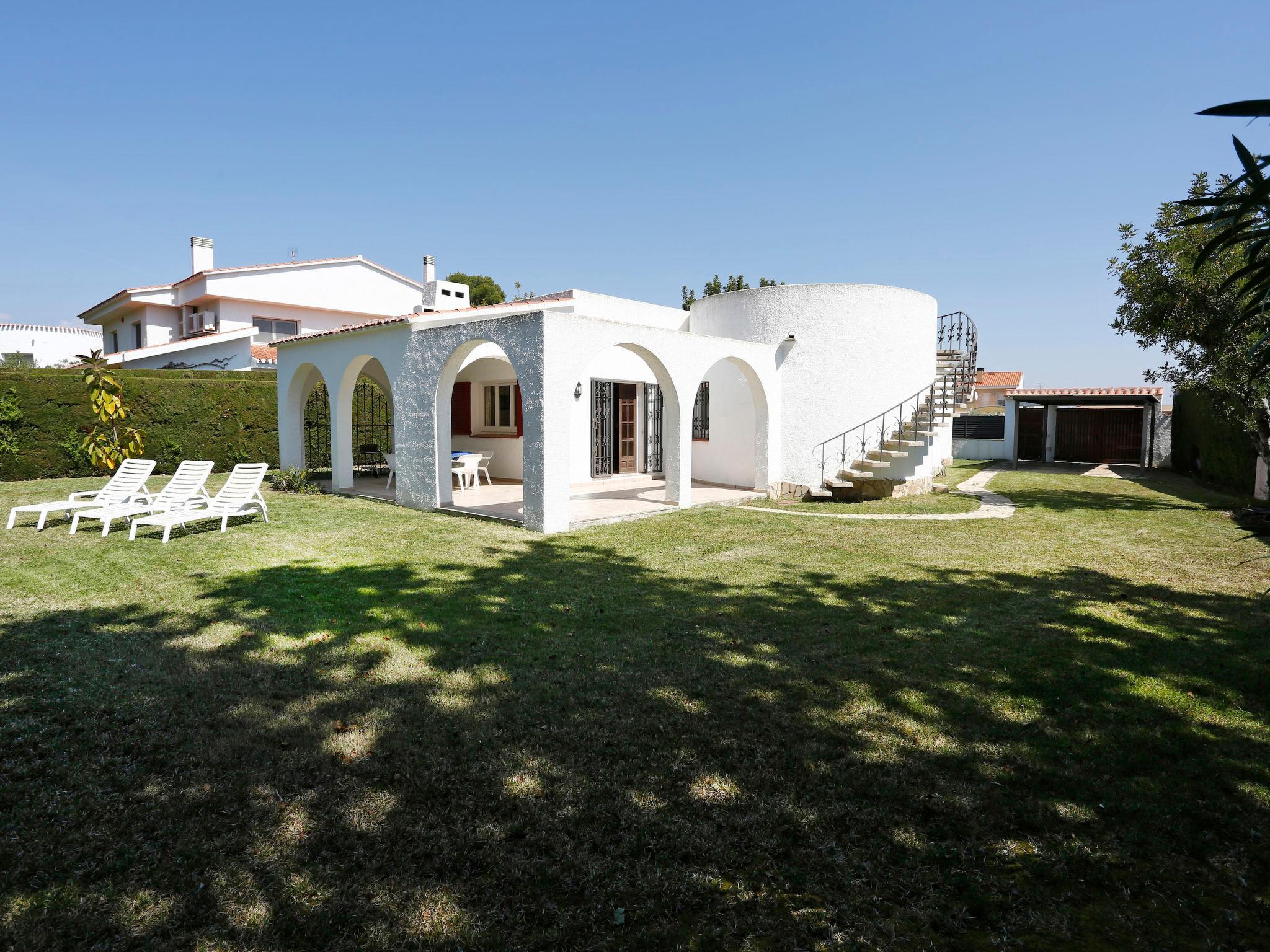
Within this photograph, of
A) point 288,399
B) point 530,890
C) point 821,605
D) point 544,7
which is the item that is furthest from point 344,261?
point 530,890

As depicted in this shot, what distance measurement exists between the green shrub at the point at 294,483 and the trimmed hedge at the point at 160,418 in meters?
4.88

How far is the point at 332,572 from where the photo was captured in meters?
7.70

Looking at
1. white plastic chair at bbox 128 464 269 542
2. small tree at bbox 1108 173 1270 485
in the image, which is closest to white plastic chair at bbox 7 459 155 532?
white plastic chair at bbox 128 464 269 542

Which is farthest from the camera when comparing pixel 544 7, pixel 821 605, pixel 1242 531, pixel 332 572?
pixel 544 7

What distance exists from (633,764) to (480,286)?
43.8 metres

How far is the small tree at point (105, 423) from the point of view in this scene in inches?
616

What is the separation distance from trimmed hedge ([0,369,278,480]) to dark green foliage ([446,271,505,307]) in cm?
2336

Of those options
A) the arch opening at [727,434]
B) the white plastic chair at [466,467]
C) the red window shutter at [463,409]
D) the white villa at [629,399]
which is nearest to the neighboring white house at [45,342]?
the white villa at [629,399]

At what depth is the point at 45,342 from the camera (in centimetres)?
5109

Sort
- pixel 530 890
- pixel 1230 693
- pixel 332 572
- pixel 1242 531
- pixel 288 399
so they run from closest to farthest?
pixel 530 890 → pixel 1230 693 → pixel 332 572 → pixel 1242 531 → pixel 288 399

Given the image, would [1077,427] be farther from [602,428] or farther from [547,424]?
[547,424]

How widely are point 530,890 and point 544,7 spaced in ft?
46.6

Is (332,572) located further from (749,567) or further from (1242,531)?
(1242,531)

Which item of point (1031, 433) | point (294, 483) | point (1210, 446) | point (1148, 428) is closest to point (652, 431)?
point (294, 483)
